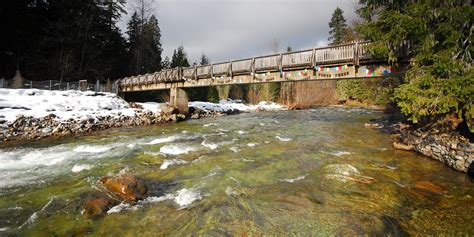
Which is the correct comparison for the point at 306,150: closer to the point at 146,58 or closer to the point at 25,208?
the point at 25,208

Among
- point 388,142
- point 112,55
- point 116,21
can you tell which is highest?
point 116,21

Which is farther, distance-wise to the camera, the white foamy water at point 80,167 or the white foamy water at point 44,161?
the white foamy water at point 80,167

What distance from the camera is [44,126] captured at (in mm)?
16516

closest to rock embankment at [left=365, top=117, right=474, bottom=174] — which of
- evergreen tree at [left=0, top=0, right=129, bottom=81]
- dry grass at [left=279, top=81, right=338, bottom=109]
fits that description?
dry grass at [left=279, top=81, right=338, bottom=109]

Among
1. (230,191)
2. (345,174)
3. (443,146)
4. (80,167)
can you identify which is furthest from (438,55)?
(80,167)

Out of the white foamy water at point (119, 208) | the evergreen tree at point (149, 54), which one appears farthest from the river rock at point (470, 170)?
the evergreen tree at point (149, 54)

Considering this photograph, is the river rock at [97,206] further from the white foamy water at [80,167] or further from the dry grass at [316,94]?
the dry grass at [316,94]

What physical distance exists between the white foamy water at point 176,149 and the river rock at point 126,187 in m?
4.16

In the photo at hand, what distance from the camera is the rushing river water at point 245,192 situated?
4996mm

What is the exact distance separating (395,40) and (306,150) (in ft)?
18.7

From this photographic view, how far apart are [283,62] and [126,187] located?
1393cm

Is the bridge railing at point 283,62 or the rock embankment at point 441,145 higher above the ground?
the bridge railing at point 283,62

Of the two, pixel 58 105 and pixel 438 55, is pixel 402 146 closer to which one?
pixel 438 55

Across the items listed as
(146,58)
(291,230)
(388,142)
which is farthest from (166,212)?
(146,58)
